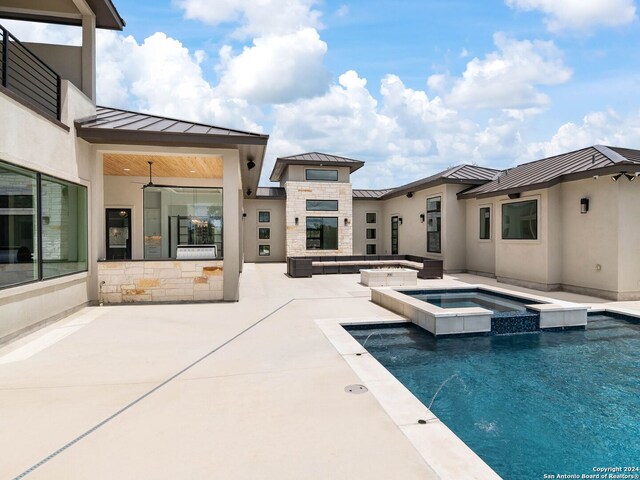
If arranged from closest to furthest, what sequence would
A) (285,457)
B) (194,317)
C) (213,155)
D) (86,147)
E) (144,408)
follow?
(285,457), (144,408), (194,317), (86,147), (213,155)

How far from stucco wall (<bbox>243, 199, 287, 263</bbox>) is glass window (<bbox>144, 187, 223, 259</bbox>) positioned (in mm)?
8895

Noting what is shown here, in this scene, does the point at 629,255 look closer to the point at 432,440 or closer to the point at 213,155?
the point at 432,440

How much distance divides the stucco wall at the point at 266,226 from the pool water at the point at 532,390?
1534 cm

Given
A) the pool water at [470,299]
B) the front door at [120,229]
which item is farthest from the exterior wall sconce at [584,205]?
the front door at [120,229]

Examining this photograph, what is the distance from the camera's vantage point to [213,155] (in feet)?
30.3

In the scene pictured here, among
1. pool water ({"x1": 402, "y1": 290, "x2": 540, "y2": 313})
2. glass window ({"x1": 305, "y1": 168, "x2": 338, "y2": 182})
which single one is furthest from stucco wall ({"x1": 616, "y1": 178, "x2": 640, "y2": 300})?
glass window ({"x1": 305, "y1": 168, "x2": 338, "y2": 182})

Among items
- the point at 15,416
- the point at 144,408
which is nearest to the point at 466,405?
the point at 144,408

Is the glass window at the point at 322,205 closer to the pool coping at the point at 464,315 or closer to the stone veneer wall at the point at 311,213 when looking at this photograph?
the stone veneer wall at the point at 311,213

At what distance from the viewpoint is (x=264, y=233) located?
21844mm

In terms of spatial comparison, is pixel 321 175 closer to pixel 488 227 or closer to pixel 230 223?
pixel 488 227

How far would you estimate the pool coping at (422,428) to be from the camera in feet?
8.20

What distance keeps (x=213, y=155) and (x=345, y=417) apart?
762 centimetres

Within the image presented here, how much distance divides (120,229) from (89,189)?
4115 millimetres

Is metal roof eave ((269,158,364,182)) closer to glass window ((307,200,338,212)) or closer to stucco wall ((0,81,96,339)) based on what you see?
glass window ((307,200,338,212))
